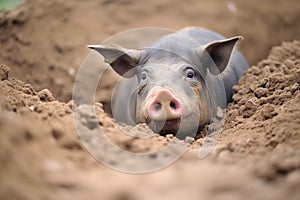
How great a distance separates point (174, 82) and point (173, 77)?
64 mm

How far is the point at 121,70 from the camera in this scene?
388 cm

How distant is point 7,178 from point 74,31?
4.50 m

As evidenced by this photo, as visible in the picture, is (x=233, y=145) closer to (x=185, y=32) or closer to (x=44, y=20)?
(x=185, y=32)

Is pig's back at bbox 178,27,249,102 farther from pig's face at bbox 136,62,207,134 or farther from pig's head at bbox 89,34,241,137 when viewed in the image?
pig's face at bbox 136,62,207,134

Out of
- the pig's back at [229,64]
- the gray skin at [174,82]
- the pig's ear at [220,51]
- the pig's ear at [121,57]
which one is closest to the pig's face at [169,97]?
the gray skin at [174,82]

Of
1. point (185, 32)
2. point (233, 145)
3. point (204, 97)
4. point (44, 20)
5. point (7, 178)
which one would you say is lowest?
point (7, 178)

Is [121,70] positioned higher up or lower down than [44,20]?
lower down

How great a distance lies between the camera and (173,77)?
3.36 metres

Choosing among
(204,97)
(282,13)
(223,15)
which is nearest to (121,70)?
(204,97)

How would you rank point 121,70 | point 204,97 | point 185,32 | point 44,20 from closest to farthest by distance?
1. point 204,97
2. point 121,70
3. point 185,32
4. point 44,20

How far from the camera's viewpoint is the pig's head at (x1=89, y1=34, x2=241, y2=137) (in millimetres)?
3023

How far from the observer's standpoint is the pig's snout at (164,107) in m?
2.94

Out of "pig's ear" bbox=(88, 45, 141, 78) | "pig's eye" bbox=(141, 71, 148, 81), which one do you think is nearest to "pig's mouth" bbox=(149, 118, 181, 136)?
"pig's eye" bbox=(141, 71, 148, 81)

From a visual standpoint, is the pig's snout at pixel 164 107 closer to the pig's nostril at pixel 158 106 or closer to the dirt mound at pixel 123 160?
the pig's nostril at pixel 158 106
